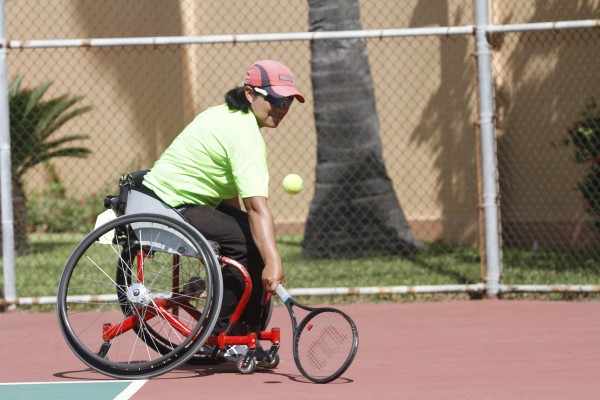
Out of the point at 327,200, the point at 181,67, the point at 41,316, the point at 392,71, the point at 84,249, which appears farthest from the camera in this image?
the point at 181,67

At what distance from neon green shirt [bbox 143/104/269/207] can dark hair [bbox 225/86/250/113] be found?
29mm

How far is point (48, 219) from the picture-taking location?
1647 centimetres

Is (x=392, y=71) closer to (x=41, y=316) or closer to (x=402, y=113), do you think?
(x=402, y=113)

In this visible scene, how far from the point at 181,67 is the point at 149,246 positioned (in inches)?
388

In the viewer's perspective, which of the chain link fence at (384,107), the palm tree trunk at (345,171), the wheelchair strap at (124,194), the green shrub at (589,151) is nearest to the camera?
the wheelchair strap at (124,194)

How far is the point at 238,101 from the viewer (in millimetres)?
6344

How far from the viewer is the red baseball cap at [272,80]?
6273 millimetres

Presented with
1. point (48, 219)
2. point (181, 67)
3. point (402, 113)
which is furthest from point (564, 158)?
point (48, 219)

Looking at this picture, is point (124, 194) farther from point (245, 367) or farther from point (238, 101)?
point (245, 367)

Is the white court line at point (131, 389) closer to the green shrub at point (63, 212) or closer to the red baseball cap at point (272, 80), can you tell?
the red baseball cap at point (272, 80)

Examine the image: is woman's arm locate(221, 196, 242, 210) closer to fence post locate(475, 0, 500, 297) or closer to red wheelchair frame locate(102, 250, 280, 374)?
red wheelchair frame locate(102, 250, 280, 374)

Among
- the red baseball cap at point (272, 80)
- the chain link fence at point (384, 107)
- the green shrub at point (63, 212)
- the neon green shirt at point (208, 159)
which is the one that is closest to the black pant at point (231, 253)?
the neon green shirt at point (208, 159)

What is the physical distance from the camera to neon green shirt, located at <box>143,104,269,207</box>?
614 centimetres

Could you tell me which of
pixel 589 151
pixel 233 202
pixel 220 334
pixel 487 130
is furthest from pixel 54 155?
pixel 220 334
